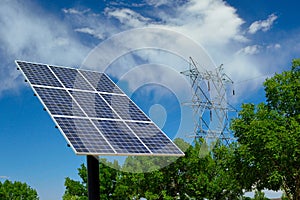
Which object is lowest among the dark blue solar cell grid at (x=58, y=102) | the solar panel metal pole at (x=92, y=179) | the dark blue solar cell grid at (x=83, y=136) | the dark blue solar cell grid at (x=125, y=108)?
the solar panel metal pole at (x=92, y=179)

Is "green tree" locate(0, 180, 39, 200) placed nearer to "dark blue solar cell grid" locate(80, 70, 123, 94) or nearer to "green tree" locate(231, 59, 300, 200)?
"green tree" locate(231, 59, 300, 200)

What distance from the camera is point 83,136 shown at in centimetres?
1201

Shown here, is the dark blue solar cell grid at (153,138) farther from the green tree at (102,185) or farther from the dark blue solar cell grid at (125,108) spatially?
the green tree at (102,185)

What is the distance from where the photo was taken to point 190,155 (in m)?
39.3

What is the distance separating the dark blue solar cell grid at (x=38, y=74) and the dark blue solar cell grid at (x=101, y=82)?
1.56 m

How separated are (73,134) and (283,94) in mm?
22469

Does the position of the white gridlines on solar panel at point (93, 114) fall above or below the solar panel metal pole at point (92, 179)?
above

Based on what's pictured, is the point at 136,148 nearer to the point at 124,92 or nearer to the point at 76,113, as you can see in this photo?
the point at 76,113

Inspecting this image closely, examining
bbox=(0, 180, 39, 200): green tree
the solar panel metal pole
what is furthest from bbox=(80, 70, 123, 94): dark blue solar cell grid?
bbox=(0, 180, 39, 200): green tree

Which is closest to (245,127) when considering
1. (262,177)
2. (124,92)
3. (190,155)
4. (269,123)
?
(269,123)

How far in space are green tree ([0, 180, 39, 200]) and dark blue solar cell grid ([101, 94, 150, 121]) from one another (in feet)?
132

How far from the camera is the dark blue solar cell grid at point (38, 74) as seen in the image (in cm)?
1427

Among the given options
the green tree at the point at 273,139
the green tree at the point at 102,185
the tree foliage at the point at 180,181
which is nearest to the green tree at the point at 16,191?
the green tree at the point at 102,185

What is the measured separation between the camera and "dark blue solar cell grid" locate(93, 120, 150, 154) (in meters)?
12.4
